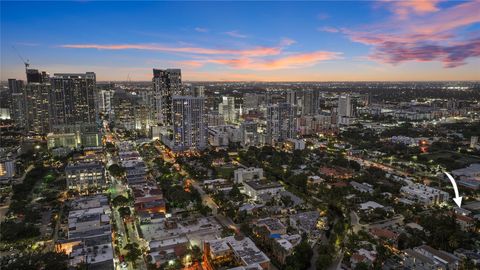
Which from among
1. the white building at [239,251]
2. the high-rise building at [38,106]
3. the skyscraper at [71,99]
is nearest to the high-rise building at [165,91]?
the skyscraper at [71,99]

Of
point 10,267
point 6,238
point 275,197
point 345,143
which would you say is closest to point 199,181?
point 275,197

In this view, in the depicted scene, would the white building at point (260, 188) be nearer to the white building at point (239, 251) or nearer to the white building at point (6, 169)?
the white building at point (239, 251)

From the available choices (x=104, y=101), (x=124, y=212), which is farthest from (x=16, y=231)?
(x=104, y=101)

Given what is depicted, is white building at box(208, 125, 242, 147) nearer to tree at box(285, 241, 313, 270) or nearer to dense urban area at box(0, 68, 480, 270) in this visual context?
dense urban area at box(0, 68, 480, 270)

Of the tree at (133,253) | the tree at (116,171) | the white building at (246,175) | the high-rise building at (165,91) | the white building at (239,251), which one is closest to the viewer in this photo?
the white building at (239,251)

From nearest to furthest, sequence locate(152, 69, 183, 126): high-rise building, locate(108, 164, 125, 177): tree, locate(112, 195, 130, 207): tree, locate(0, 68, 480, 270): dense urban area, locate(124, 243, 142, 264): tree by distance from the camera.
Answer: locate(124, 243, 142, 264): tree
locate(0, 68, 480, 270): dense urban area
locate(112, 195, 130, 207): tree
locate(108, 164, 125, 177): tree
locate(152, 69, 183, 126): high-rise building

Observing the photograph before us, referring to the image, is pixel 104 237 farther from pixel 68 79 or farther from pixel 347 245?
pixel 68 79

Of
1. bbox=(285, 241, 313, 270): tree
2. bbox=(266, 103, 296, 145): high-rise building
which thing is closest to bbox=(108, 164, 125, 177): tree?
bbox=(285, 241, 313, 270): tree
